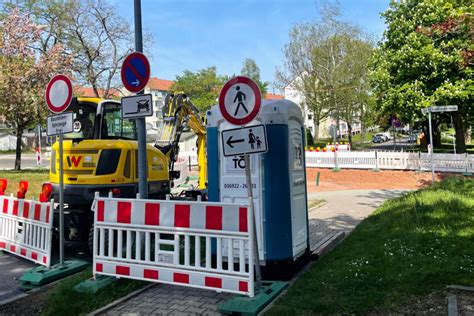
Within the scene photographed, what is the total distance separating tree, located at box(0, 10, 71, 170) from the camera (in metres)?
19.6

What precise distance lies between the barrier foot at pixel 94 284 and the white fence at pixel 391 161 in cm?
2109

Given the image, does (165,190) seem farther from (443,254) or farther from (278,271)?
(443,254)

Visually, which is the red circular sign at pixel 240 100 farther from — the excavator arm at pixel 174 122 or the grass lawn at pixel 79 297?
the excavator arm at pixel 174 122

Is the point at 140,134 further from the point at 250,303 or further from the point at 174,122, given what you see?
the point at 174,122

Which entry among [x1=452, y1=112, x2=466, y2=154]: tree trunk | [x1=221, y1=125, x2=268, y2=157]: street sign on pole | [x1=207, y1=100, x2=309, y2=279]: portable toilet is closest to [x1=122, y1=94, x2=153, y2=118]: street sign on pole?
[x1=207, y1=100, x2=309, y2=279]: portable toilet

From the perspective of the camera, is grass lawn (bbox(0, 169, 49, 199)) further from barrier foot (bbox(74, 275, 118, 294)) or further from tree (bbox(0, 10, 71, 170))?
barrier foot (bbox(74, 275, 118, 294))

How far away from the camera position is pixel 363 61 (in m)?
38.8

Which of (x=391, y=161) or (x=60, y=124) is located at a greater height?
(x=60, y=124)

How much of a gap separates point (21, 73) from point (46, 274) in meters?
17.3

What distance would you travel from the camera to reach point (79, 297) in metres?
5.15

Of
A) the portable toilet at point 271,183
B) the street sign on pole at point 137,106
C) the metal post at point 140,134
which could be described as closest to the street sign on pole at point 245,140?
the portable toilet at point 271,183

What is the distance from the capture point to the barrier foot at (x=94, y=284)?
17.3 ft

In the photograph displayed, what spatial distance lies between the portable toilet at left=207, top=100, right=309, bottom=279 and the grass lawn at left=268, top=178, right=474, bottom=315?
0.47 m

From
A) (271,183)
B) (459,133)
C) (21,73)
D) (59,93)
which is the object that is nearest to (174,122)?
(59,93)
